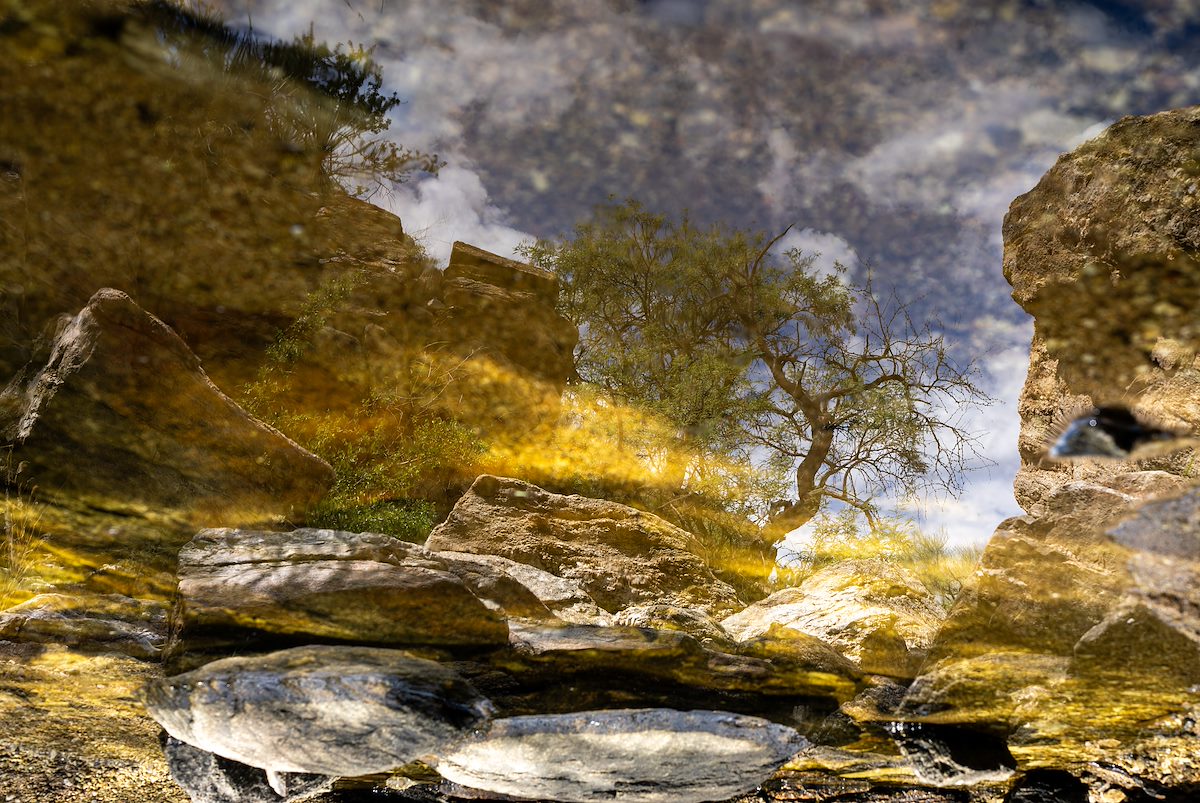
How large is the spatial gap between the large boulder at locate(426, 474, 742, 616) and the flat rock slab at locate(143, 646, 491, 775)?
213cm

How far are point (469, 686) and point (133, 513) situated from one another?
2421 millimetres

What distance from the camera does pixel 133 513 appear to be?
12.2ft

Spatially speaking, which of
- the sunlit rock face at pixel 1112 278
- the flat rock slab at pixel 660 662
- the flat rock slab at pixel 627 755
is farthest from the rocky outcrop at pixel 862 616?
the sunlit rock face at pixel 1112 278

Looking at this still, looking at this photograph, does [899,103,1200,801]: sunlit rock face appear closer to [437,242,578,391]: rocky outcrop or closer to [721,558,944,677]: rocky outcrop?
[721,558,944,677]: rocky outcrop

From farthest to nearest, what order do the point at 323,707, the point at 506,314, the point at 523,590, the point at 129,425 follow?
the point at 506,314
the point at 523,590
the point at 129,425
the point at 323,707

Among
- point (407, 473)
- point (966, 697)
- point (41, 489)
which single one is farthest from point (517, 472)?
point (966, 697)

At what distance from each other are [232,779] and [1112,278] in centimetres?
540

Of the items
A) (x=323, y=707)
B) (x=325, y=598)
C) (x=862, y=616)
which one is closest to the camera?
(x=323, y=707)

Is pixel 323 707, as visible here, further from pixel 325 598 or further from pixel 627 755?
pixel 627 755

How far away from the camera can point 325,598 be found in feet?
8.95

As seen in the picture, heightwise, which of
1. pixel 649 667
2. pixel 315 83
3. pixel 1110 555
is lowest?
pixel 649 667

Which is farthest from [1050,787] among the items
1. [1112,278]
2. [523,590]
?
[523,590]

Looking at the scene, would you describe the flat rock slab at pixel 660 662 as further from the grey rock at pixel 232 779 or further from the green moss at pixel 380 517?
the green moss at pixel 380 517

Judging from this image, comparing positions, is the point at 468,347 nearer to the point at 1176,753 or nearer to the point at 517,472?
the point at 517,472
